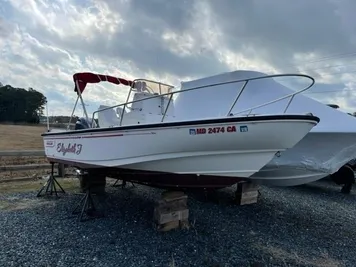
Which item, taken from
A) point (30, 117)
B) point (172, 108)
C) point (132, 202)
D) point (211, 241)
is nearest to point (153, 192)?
point (132, 202)

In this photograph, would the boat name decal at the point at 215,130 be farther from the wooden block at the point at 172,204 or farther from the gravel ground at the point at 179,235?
the gravel ground at the point at 179,235

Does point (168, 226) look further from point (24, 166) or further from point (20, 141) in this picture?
point (20, 141)

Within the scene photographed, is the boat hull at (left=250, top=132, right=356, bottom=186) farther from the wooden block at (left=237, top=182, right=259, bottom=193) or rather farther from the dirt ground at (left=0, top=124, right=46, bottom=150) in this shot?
the dirt ground at (left=0, top=124, right=46, bottom=150)

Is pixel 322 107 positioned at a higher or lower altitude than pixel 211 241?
higher

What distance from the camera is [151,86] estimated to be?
5.90m

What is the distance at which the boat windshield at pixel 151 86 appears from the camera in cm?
579

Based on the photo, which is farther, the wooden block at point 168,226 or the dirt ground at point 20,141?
the dirt ground at point 20,141

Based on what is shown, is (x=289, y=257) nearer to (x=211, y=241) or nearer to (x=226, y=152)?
(x=211, y=241)

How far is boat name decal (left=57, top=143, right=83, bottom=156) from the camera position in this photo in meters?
5.01

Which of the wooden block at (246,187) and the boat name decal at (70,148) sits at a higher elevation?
the boat name decal at (70,148)

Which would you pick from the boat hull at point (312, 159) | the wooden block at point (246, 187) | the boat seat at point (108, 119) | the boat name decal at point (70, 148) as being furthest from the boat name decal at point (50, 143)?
the boat hull at point (312, 159)

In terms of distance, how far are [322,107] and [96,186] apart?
500 centimetres

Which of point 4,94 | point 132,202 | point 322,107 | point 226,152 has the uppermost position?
point 4,94

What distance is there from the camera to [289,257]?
12.5ft
